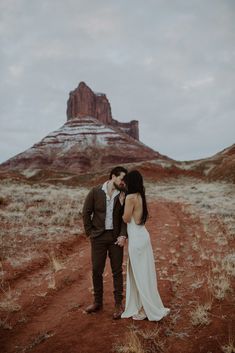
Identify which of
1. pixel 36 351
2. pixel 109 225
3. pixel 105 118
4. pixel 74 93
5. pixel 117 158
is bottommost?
pixel 36 351

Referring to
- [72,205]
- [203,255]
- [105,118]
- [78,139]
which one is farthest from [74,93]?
[203,255]

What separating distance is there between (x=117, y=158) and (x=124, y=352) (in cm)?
10002

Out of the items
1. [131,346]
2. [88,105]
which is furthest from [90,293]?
[88,105]

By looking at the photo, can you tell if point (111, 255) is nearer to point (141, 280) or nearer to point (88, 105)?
point (141, 280)

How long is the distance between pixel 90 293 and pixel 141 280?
6.48ft

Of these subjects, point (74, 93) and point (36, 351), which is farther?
point (74, 93)

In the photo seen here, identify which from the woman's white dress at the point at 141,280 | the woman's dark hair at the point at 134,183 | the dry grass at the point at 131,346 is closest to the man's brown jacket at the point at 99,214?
the woman's white dress at the point at 141,280

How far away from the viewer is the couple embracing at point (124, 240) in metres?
5.72

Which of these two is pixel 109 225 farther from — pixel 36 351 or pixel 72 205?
pixel 72 205

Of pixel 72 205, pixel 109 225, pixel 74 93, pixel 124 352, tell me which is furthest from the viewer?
pixel 74 93

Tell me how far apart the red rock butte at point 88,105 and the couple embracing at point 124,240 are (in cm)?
13415

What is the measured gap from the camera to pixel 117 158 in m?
104

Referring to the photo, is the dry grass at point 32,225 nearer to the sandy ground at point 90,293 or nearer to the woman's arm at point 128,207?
the sandy ground at point 90,293

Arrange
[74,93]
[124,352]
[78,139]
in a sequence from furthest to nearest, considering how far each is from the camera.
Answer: [74,93]
[78,139]
[124,352]
